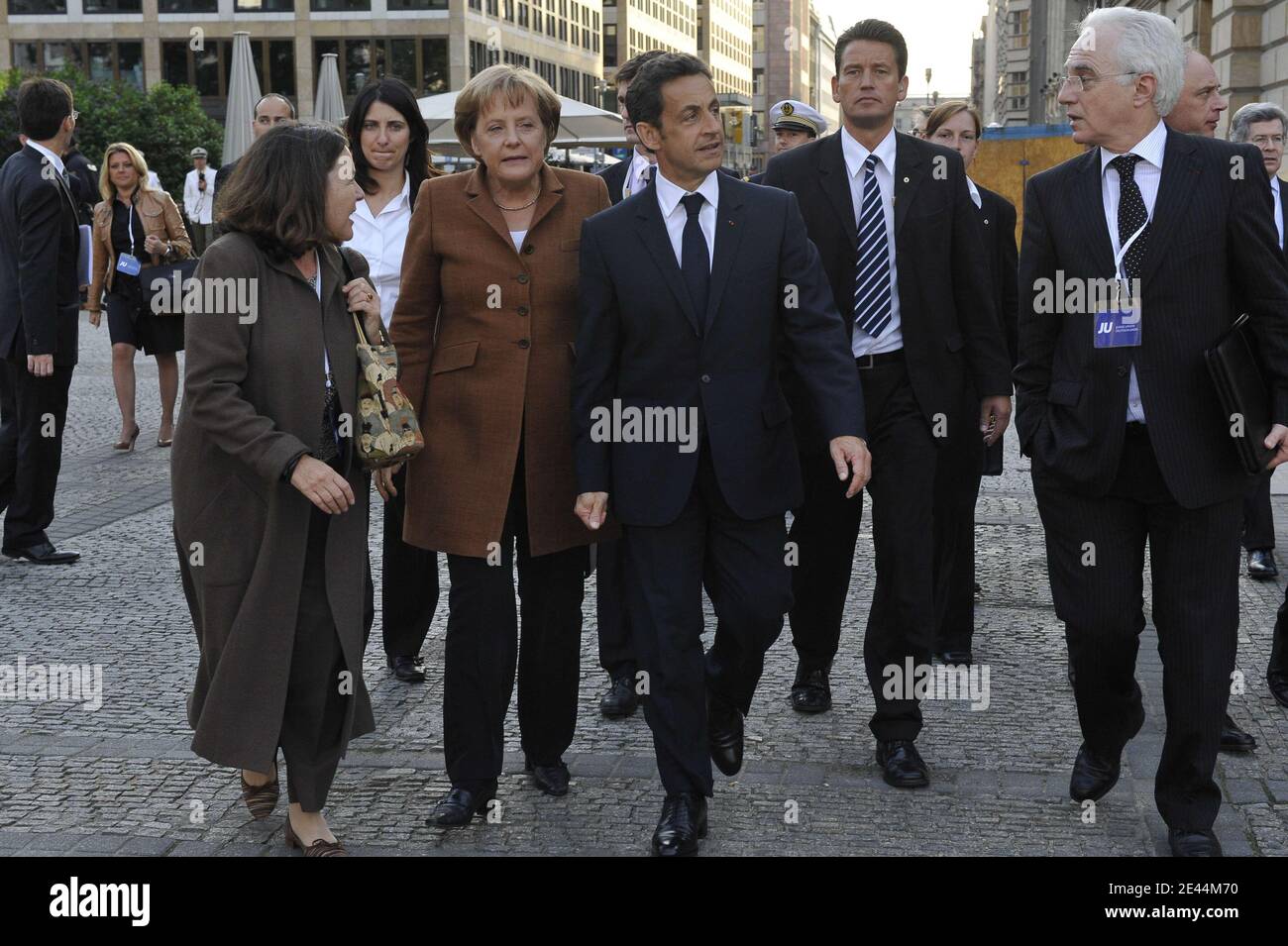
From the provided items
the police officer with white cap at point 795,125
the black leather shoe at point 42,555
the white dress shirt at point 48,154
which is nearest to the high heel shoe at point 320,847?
the black leather shoe at point 42,555

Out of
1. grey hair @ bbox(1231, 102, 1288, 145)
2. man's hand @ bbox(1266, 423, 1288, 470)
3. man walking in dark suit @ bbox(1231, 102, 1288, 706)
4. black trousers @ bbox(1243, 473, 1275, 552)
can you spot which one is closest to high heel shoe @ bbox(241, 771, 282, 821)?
man's hand @ bbox(1266, 423, 1288, 470)

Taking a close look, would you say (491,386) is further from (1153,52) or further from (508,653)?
(1153,52)

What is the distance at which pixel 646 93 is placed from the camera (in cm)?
440

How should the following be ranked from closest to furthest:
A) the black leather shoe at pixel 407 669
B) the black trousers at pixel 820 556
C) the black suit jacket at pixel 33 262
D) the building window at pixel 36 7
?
1. the black trousers at pixel 820 556
2. the black leather shoe at pixel 407 669
3. the black suit jacket at pixel 33 262
4. the building window at pixel 36 7

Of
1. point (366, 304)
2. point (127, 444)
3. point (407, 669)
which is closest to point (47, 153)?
point (407, 669)

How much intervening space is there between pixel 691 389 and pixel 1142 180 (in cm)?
135

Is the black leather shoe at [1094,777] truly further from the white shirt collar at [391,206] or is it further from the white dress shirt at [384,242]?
the white shirt collar at [391,206]

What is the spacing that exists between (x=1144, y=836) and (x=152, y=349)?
9828 mm

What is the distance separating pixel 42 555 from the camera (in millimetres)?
8383

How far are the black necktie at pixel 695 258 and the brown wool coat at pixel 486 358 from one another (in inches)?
16.6

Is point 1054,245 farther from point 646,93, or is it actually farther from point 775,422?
point 646,93

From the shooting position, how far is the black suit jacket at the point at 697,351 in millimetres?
4410

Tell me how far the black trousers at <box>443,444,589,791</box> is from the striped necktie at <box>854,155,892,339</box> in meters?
1.23
